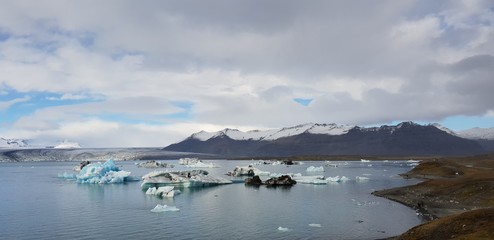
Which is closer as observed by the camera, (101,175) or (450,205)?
(450,205)

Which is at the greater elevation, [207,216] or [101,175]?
[101,175]

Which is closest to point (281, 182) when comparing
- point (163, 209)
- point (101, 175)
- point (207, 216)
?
point (163, 209)

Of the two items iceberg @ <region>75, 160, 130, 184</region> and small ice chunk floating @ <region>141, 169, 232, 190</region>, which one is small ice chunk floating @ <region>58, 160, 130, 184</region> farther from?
small ice chunk floating @ <region>141, 169, 232, 190</region>

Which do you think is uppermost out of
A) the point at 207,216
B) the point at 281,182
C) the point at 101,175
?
the point at 101,175

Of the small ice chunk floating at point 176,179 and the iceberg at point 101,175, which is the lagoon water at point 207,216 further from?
the iceberg at point 101,175

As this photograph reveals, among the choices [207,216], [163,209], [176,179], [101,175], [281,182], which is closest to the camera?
[207,216]

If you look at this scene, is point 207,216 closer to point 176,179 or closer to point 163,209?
point 163,209

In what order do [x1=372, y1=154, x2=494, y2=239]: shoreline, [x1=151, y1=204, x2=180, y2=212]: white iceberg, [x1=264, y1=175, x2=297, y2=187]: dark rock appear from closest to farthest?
[x1=372, y1=154, x2=494, y2=239]: shoreline → [x1=151, y1=204, x2=180, y2=212]: white iceberg → [x1=264, y1=175, x2=297, y2=187]: dark rock

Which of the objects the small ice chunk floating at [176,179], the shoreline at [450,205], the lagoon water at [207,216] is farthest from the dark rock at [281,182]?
the shoreline at [450,205]

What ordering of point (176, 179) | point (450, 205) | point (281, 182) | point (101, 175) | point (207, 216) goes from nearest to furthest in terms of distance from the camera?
point (207, 216) < point (450, 205) < point (176, 179) < point (281, 182) < point (101, 175)

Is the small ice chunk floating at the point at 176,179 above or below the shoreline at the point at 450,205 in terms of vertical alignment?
above

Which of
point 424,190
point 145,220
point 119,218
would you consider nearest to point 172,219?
point 145,220

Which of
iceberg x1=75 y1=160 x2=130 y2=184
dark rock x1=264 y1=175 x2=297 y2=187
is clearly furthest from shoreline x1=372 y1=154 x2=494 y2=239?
iceberg x1=75 y1=160 x2=130 y2=184

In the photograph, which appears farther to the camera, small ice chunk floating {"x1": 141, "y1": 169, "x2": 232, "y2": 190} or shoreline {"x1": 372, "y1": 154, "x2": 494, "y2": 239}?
small ice chunk floating {"x1": 141, "y1": 169, "x2": 232, "y2": 190}
